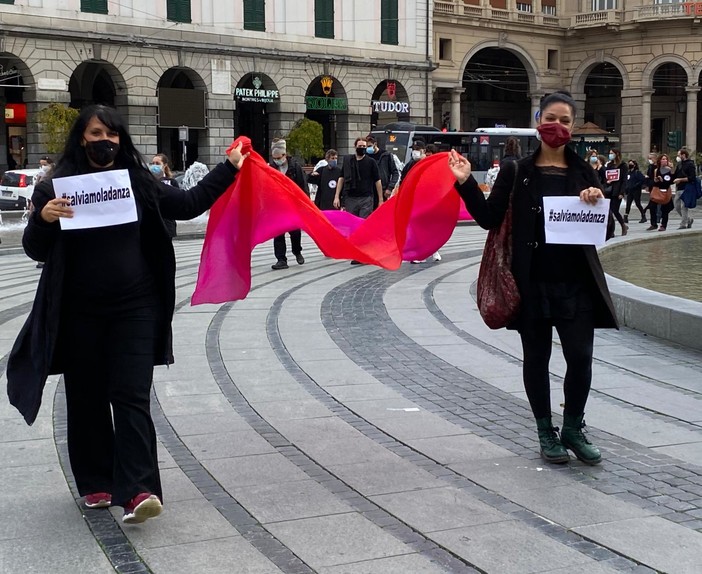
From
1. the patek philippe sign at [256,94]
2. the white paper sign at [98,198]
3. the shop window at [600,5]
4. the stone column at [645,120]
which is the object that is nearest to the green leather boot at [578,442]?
the white paper sign at [98,198]

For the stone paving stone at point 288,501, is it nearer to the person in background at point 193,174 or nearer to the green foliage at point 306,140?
the person in background at point 193,174

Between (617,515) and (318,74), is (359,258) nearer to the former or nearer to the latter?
(617,515)

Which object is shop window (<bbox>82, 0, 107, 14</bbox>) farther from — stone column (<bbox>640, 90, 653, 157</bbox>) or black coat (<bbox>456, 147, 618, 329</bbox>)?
black coat (<bbox>456, 147, 618, 329</bbox>)

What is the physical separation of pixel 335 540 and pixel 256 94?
140 feet

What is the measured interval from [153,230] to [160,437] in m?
1.83

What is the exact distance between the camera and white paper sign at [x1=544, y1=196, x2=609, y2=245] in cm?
518

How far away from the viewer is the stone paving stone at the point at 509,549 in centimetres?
402

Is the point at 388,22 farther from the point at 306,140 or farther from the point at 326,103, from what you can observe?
the point at 306,140

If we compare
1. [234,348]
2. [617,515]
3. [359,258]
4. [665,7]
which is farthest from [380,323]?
[665,7]

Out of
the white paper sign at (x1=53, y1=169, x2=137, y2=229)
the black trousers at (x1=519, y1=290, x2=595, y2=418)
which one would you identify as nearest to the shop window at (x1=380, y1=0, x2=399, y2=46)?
the black trousers at (x1=519, y1=290, x2=595, y2=418)

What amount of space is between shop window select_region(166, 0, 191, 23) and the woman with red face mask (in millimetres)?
38745

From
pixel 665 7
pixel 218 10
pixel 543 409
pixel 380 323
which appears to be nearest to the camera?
pixel 543 409

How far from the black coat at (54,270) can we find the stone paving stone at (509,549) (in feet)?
5.12

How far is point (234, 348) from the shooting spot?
8.72 metres
